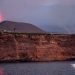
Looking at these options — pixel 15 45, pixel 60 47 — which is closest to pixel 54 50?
pixel 60 47

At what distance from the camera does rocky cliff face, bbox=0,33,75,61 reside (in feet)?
143

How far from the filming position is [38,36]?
1724 inches

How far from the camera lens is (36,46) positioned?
149 ft

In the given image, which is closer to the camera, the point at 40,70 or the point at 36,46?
the point at 40,70

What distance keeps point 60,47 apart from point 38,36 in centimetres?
351

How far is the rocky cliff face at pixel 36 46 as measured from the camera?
143 ft

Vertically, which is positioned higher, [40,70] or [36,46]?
[40,70]

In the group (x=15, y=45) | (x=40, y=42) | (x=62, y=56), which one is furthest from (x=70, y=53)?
(x=15, y=45)

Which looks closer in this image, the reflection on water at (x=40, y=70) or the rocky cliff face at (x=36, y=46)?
the reflection on water at (x=40, y=70)

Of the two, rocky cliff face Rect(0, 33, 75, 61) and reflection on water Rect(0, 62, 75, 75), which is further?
→ rocky cliff face Rect(0, 33, 75, 61)

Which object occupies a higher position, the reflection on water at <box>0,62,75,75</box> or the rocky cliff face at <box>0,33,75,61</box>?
the reflection on water at <box>0,62,75,75</box>

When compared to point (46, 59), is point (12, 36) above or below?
above

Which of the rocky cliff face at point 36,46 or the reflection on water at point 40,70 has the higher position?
the reflection on water at point 40,70

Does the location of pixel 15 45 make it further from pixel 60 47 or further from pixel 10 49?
pixel 60 47
